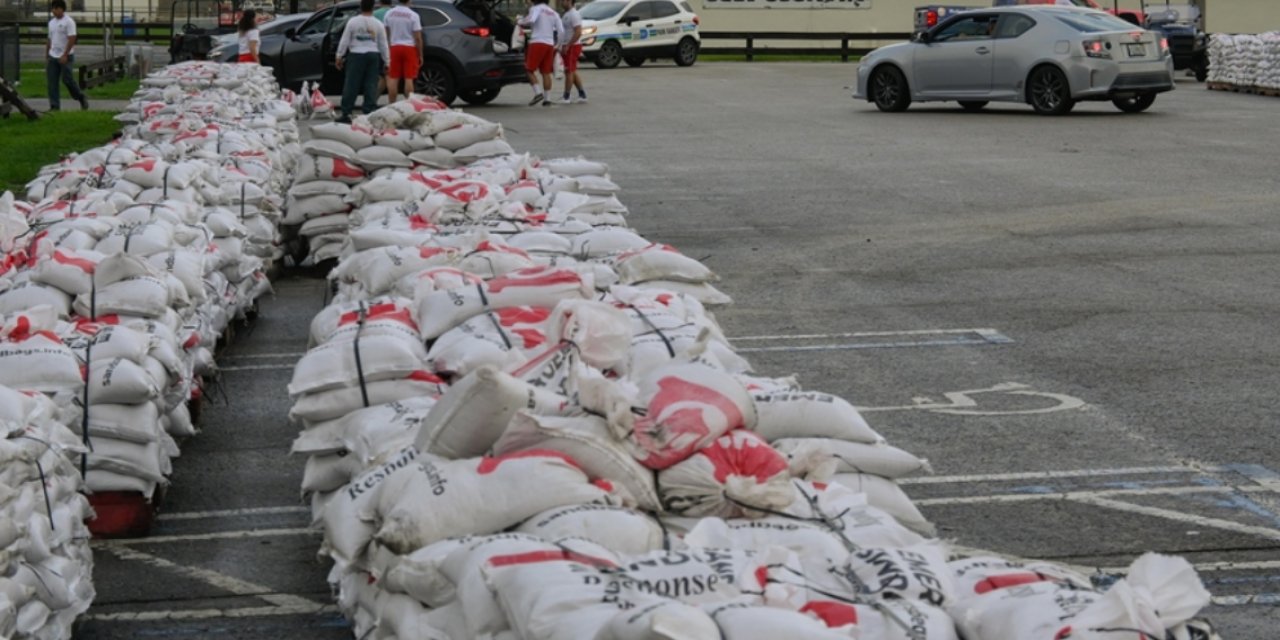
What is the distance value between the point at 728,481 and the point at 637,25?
1651 inches

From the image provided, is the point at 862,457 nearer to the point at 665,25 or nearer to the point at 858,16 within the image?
the point at 665,25

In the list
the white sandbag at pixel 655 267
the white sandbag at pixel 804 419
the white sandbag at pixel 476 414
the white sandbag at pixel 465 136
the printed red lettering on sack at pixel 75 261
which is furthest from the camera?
the white sandbag at pixel 465 136

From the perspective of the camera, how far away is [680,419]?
536 centimetres

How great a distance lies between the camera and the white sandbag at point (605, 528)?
488 centimetres

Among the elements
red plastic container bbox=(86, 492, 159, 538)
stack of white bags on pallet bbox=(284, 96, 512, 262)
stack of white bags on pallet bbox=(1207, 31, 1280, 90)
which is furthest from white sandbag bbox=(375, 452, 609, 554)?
stack of white bags on pallet bbox=(1207, 31, 1280, 90)

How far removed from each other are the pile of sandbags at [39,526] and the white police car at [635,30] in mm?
40347

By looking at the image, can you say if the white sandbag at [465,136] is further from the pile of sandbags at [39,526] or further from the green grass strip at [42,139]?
the pile of sandbags at [39,526]

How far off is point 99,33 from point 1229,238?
54.8 metres

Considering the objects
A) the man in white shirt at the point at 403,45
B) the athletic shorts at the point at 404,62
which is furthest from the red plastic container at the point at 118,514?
the athletic shorts at the point at 404,62

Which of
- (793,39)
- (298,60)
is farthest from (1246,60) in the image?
(793,39)

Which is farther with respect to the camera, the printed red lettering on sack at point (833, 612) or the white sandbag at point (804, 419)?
the white sandbag at point (804, 419)

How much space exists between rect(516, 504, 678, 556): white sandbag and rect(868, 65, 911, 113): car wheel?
24.8 m

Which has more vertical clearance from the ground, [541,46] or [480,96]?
[541,46]

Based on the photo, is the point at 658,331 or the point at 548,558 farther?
the point at 658,331
